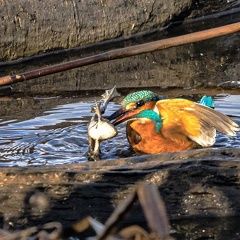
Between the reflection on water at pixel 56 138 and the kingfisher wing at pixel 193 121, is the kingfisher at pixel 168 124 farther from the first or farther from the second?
the reflection on water at pixel 56 138

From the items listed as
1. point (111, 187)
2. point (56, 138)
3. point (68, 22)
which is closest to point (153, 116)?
point (56, 138)

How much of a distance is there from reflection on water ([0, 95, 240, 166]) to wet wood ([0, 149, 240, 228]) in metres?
1.26

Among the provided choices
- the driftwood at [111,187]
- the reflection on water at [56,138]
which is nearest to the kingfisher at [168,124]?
the reflection on water at [56,138]

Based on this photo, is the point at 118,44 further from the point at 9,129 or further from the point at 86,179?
the point at 86,179

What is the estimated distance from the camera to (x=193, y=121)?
16.1 feet

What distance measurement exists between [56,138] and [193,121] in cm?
94

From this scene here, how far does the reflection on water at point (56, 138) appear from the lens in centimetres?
482

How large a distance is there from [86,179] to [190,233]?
552 millimetres

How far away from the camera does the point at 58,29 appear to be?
790 centimetres

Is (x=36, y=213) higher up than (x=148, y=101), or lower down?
lower down

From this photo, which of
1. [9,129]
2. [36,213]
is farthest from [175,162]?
[9,129]

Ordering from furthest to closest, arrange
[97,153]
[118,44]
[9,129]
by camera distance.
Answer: [118,44]
[9,129]
[97,153]

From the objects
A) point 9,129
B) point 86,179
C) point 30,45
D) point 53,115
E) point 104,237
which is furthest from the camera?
point 30,45

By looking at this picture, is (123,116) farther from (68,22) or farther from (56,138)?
(68,22)
